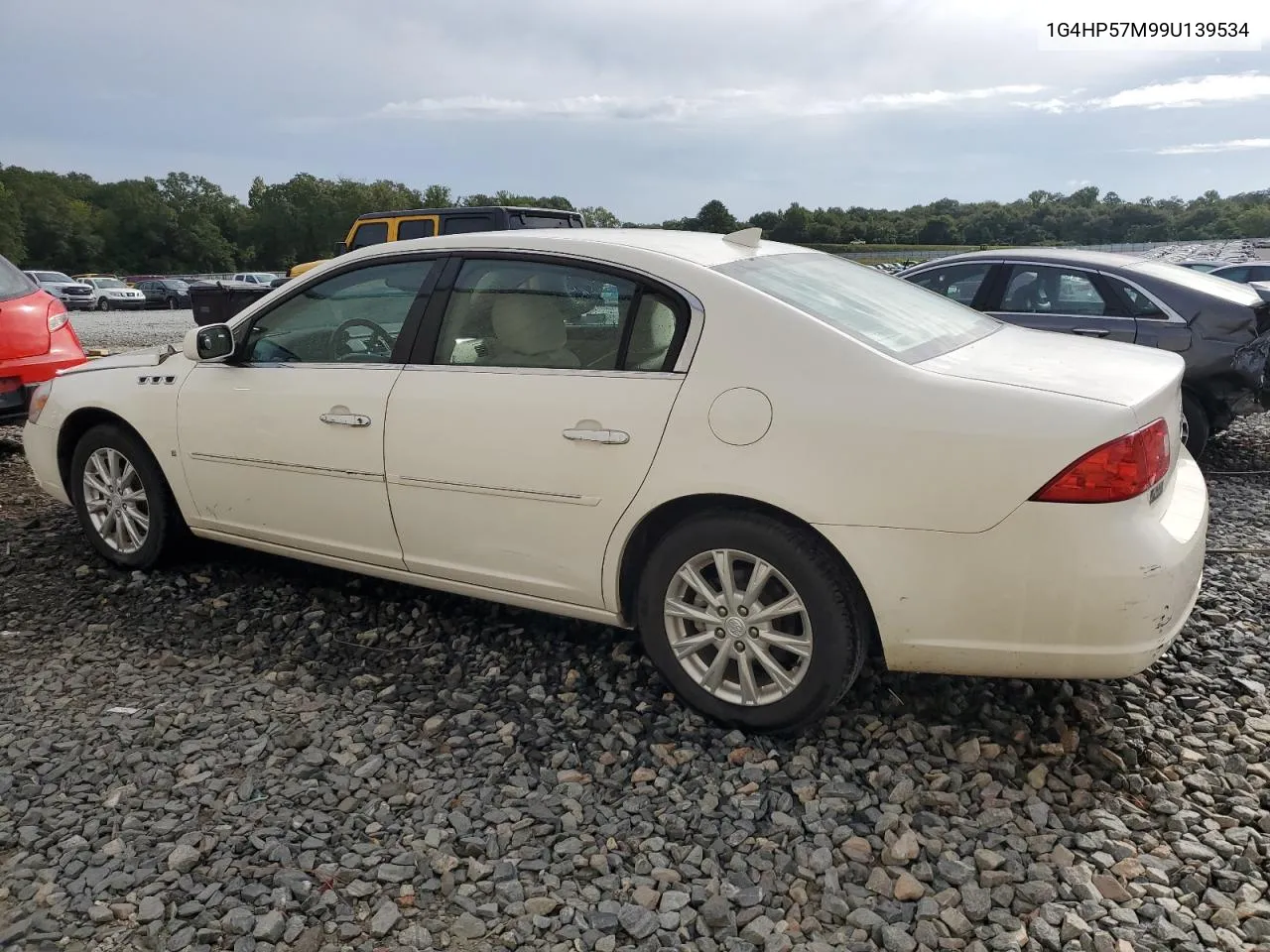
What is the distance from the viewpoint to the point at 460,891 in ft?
7.83

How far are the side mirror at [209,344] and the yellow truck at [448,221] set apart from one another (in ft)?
29.7

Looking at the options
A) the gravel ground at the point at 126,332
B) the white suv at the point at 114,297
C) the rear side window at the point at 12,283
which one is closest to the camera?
the rear side window at the point at 12,283

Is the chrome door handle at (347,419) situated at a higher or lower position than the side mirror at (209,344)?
lower

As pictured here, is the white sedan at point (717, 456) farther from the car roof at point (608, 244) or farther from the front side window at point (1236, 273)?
the front side window at point (1236, 273)

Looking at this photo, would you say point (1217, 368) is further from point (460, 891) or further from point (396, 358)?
point (460, 891)

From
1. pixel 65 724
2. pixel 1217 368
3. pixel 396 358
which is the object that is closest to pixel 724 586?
pixel 396 358

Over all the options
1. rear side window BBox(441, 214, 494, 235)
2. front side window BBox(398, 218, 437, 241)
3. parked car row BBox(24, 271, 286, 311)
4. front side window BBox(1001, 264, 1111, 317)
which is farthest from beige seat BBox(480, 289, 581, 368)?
parked car row BBox(24, 271, 286, 311)

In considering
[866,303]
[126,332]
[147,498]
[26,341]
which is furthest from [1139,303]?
[126,332]

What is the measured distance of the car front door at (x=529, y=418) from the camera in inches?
120

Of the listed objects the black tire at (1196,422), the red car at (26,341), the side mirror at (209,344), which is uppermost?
the side mirror at (209,344)

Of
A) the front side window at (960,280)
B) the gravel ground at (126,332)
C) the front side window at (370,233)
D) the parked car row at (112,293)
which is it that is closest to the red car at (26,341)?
the front side window at (960,280)

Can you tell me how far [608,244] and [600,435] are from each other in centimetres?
73

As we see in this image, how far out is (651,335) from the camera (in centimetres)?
307

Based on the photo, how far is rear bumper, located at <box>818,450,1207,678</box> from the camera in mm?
2514
